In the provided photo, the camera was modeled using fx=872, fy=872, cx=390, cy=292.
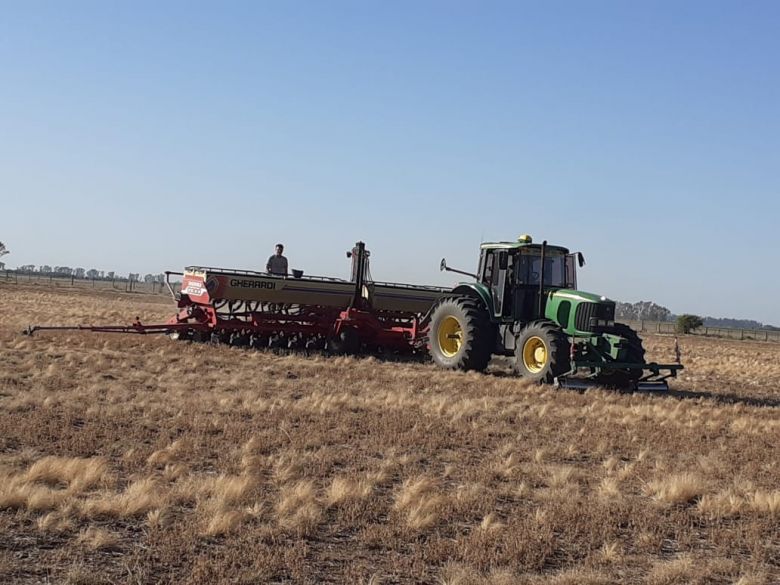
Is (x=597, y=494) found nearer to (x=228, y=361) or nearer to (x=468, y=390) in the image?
(x=468, y=390)

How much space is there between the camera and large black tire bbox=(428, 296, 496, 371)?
1566 cm

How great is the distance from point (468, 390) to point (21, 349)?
7748 mm

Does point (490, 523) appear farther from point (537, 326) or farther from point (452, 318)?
point (452, 318)

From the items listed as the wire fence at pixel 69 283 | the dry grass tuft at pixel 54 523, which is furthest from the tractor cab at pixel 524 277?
the wire fence at pixel 69 283

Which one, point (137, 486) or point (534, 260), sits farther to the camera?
point (534, 260)

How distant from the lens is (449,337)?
1681 cm

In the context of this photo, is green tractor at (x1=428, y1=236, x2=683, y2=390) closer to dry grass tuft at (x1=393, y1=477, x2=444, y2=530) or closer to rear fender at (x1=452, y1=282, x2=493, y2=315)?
rear fender at (x1=452, y1=282, x2=493, y2=315)

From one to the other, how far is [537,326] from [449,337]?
271cm

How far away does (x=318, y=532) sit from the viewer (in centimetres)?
576

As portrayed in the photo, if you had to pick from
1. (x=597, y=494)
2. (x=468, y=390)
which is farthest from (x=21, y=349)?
(x=597, y=494)

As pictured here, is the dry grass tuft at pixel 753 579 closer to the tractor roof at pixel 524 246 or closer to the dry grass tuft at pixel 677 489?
the dry grass tuft at pixel 677 489

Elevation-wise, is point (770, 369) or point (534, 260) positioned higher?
point (534, 260)

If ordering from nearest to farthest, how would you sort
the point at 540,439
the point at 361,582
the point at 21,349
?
the point at 361,582
the point at 540,439
the point at 21,349

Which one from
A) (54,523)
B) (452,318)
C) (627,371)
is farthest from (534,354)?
(54,523)
